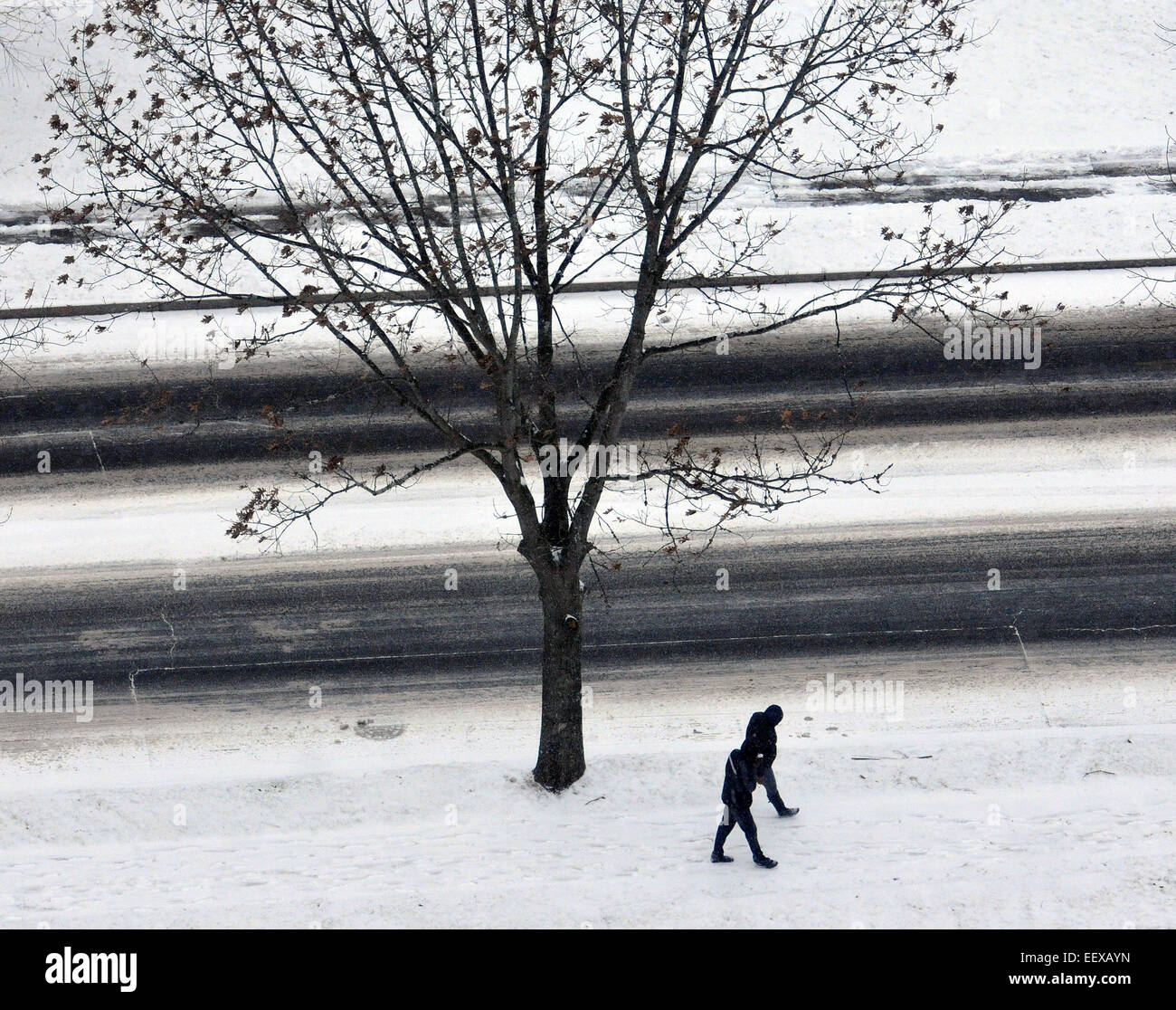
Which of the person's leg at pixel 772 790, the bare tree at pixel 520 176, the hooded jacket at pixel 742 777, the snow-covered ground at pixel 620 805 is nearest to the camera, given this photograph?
the bare tree at pixel 520 176

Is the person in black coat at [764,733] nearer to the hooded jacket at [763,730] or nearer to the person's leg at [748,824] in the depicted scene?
the hooded jacket at [763,730]

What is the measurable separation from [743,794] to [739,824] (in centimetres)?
32

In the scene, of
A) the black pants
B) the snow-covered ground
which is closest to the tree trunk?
the snow-covered ground

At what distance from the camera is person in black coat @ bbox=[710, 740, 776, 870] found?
8273 mm

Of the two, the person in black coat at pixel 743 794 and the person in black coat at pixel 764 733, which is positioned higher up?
the person in black coat at pixel 764 733

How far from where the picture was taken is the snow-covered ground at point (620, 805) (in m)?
7.98

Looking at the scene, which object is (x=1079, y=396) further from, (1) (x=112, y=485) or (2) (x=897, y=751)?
(1) (x=112, y=485)

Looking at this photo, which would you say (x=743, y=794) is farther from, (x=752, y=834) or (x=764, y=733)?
(x=764, y=733)

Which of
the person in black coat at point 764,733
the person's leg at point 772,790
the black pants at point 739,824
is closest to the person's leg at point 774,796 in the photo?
the person's leg at point 772,790

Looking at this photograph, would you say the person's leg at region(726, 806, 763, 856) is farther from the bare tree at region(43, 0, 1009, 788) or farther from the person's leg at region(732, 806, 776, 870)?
the bare tree at region(43, 0, 1009, 788)

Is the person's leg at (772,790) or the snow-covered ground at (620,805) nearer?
the snow-covered ground at (620,805)

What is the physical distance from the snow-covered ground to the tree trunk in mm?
239

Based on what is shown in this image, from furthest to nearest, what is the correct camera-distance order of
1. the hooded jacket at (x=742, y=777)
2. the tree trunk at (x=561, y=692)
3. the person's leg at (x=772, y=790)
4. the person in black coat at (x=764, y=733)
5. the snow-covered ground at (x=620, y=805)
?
the tree trunk at (x=561, y=692) < the person's leg at (x=772, y=790) < the person in black coat at (x=764, y=733) < the hooded jacket at (x=742, y=777) < the snow-covered ground at (x=620, y=805)
